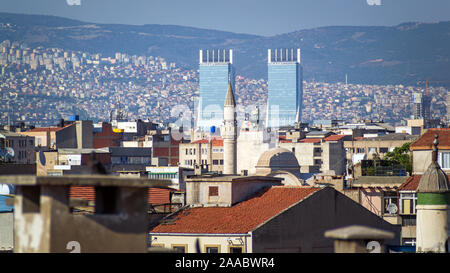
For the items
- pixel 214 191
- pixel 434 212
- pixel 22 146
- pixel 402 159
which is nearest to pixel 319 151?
pixel 22 146

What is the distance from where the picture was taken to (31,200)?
35.1 feet

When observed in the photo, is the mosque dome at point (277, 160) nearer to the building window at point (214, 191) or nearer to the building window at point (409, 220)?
the building window at point (409, 220)

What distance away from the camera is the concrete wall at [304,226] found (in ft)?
85.7

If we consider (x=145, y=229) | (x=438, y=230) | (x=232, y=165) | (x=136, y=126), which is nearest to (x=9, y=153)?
(x=232, y=165)

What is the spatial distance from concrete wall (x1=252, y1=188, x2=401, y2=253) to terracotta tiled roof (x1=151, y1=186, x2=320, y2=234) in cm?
59

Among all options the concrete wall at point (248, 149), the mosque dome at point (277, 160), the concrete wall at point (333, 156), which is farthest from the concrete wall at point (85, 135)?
the mosque dome at point (277, 160)

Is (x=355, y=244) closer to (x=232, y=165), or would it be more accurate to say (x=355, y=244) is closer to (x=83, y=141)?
(x=232, y=165)

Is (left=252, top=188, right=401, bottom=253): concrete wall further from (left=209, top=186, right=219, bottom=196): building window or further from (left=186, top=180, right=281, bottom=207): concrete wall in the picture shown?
(left=209, top=186, right=219, bottom=196): building window

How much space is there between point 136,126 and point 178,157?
3846 centimetres

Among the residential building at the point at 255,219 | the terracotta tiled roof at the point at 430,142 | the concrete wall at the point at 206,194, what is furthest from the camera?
the terracotta tiled roof at the point at 430,142

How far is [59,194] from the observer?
1073 cm

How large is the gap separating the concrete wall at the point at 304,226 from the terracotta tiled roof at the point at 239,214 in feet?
1.92
